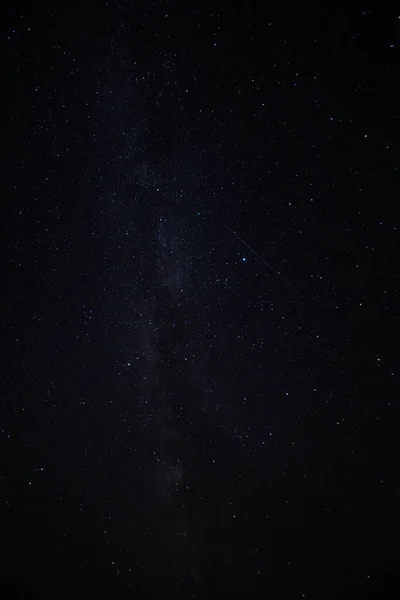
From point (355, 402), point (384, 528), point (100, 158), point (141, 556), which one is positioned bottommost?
A: point (141, 556)

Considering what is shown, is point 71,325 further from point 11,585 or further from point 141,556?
point 11,585

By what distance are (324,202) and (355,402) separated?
457 millimetres

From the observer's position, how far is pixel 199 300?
89 cm

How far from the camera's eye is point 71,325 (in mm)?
965

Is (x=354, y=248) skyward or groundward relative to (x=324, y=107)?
groundward

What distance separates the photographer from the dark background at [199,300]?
0.72 metres

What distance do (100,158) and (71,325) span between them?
1.56ft

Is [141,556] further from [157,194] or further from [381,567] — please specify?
[157,194]

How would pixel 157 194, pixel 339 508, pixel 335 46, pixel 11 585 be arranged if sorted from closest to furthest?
pixel 335 46 < pixel 339 508 < pixel 157 194 < pixel 11 585

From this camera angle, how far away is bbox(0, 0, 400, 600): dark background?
716 mm

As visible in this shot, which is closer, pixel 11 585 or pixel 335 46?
pixel 335 46

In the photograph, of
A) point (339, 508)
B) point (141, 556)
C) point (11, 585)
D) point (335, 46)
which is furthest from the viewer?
point (11, 585)

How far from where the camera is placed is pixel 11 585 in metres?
1.12

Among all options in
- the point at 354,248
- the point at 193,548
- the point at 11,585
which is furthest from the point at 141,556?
the point at 354,248
